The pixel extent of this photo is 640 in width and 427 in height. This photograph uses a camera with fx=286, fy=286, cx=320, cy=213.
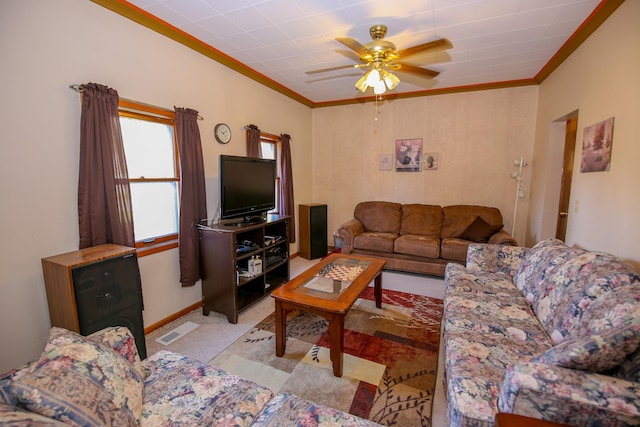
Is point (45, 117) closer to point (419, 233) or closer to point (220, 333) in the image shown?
point (220, 333)

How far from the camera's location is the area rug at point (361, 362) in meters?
1.83

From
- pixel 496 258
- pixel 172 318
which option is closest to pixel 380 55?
pixel 496 258

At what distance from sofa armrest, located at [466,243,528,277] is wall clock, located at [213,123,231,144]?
3.01m

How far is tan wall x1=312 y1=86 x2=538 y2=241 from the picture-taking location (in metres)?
4.30

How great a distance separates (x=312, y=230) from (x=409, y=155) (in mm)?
2076

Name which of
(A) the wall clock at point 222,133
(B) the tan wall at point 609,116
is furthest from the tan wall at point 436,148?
(A) the wall clock at point 222,133

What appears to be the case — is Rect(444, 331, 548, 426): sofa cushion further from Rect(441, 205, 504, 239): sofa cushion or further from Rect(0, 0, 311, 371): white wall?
Rect(441, 205, 504, 239): sofa cushion

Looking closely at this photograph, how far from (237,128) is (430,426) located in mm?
3422

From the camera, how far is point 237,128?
140 inches

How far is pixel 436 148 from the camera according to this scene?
4.68m

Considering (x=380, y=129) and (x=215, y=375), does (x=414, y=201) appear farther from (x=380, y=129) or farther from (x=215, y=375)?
(x=215, y=375)

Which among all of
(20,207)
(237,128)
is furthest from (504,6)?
(20,207)

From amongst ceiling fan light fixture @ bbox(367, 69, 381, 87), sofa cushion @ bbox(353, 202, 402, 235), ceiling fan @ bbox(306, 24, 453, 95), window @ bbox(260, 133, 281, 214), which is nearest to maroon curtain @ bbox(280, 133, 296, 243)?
window @ bbox(260, 133, 281, 214)

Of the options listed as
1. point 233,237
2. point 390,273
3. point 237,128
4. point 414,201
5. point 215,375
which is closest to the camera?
point 215,375
